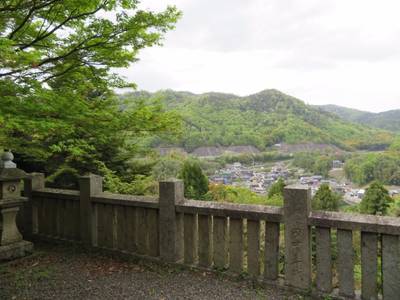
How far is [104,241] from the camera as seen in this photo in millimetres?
5125

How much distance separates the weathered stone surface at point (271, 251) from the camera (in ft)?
12.3

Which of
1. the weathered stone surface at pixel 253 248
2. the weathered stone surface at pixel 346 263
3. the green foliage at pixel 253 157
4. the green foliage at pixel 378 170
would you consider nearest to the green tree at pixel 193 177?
the weathered stone surface at pixel 253 248

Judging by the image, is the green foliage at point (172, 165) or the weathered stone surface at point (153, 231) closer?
the weathered stone surface at point (153, 231)

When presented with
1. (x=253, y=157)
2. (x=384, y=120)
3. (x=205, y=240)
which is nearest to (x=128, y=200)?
(x=205, y=240)

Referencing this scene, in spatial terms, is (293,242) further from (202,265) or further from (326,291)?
(202,265)

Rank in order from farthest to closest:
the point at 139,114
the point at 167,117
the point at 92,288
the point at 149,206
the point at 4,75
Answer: the point at 167,117, the point at 139,114, the point at 149,206, the point at 4,75, the point at 92,288

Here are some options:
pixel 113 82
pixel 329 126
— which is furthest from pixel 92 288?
pixel 329 126

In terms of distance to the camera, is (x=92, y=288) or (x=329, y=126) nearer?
(x=92, y=288)

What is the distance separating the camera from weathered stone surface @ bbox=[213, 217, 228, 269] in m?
4.10

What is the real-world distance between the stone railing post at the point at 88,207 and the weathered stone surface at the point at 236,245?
2516 mm

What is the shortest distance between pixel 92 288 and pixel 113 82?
3.22m

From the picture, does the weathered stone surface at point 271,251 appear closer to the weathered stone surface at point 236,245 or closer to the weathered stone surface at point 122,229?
the weathered stone surface at point 236,245

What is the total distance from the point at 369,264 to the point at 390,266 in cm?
19

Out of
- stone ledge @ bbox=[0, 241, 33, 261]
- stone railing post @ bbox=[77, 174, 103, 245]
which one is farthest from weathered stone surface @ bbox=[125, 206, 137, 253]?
stone ledge @ bbox=[0, 241, 33, 261]
